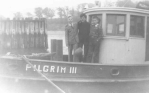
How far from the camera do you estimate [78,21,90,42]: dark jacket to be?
593 cm

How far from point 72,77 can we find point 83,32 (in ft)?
4.33

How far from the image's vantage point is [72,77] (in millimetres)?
5457

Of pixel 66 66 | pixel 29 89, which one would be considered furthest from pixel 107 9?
pixel 29 89

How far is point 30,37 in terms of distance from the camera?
7023 millimetres

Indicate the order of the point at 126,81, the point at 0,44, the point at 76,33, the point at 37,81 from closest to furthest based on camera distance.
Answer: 1. the point at 37,81
2. the point at 126,81
3. the point at 76,33
4. the point at 0,44

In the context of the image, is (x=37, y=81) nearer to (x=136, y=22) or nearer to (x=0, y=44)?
(x=0, y=44)

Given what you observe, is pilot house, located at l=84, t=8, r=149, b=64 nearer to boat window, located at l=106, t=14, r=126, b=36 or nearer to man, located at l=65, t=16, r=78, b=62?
boat window, located at l=106, t=14, r=126, b=36

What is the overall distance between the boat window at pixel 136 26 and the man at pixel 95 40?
893 mm

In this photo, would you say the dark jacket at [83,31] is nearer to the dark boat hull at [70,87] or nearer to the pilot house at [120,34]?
the pilot house at [120,34]

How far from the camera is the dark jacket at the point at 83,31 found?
233 inches

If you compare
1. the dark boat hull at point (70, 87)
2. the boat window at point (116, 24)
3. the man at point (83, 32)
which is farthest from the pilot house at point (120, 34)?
the dark boat hull at point (70, 87)

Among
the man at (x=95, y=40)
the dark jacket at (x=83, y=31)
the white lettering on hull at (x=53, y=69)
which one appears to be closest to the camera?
the white lettering on hull at (x=53, y=69)

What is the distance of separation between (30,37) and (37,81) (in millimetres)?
2153

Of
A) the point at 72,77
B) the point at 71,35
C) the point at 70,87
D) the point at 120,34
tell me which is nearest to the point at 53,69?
the point at 72,77
